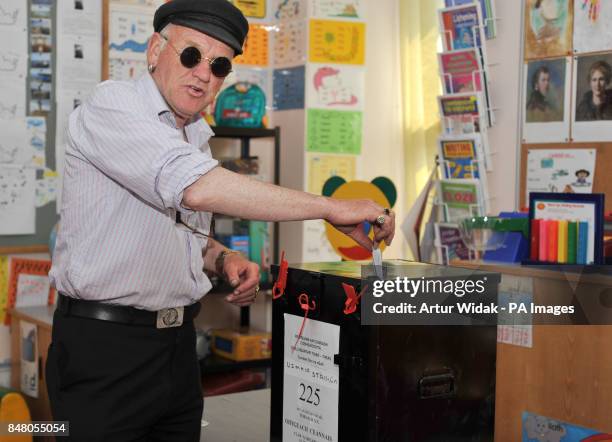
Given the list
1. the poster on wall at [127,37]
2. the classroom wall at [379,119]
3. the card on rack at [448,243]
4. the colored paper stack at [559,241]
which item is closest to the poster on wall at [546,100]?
the card on rack at [448,243]

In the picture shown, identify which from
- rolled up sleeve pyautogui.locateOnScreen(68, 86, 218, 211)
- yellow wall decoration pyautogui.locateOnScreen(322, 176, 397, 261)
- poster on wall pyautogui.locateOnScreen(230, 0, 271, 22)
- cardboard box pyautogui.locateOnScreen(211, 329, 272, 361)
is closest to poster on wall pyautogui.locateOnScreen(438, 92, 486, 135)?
yellow wall decoration pyautogui.locateOnScreen(322, 176, 397, 261)

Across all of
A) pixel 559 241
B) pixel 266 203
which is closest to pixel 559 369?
pixel 559 241

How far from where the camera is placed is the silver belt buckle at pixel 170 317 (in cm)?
171

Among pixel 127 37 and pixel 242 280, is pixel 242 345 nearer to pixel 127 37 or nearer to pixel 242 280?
pixel 127 37

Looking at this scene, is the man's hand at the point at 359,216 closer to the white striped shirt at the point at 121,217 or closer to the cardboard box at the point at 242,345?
the white striped shirt at the point at 121,217

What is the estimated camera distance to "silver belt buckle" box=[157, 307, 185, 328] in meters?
1.71

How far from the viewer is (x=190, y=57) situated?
164 cm

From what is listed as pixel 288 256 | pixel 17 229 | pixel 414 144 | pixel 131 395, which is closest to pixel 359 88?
pixel 414 144

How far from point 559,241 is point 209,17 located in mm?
1239

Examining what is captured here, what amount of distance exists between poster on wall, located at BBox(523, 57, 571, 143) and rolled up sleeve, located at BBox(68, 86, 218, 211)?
245cm

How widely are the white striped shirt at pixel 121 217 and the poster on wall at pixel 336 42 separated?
2.65m

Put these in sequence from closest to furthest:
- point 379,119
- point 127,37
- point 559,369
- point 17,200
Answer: point 559,369 → point 17,200 → point 127,37 → point 379,119

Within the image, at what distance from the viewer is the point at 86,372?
5.42 ft

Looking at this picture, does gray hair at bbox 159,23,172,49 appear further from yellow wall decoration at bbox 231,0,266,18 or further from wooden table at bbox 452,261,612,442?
yellow wall decoration at bbox 231,0,266,18
